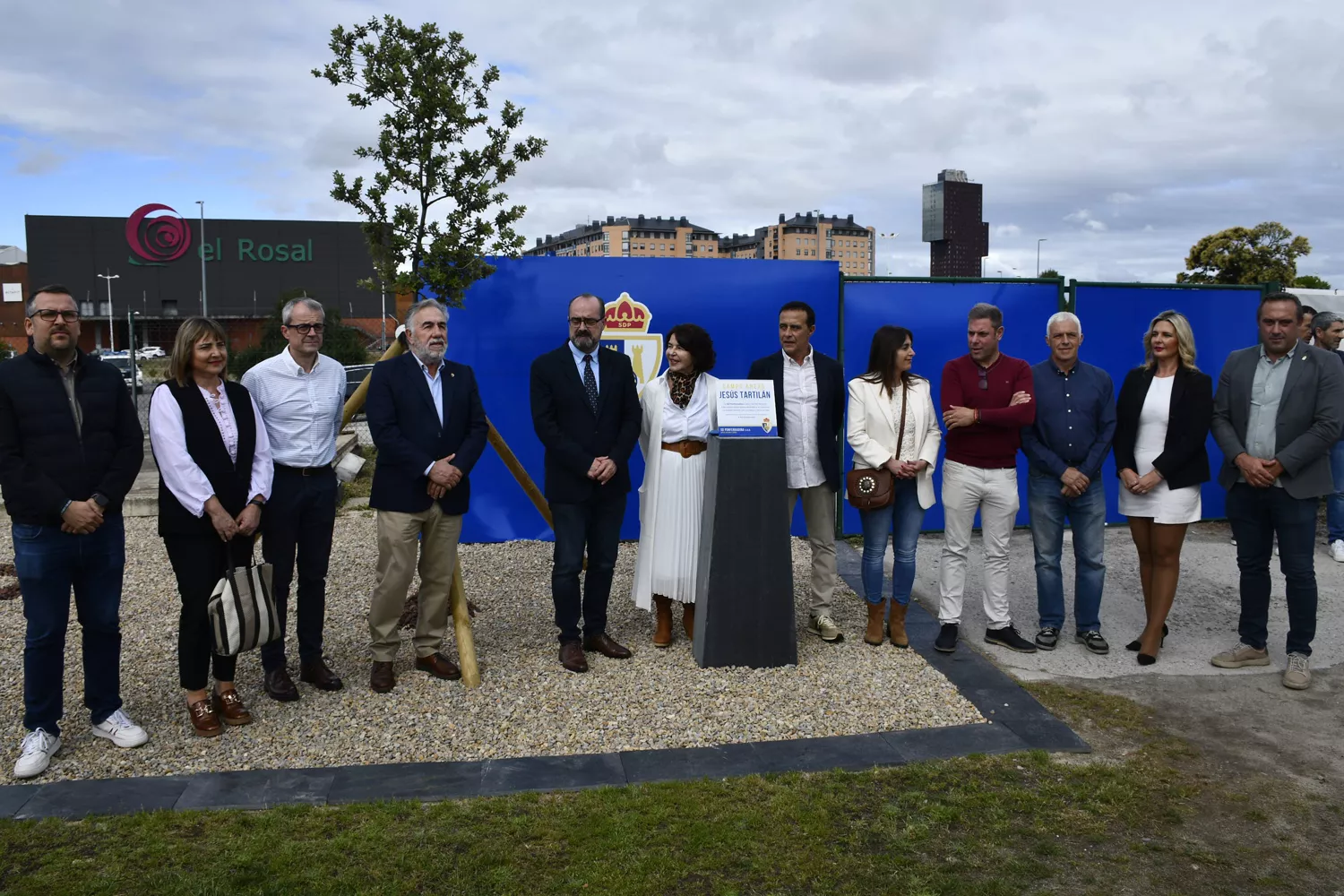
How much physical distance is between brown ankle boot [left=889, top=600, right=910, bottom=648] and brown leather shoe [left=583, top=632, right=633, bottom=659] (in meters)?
1.60

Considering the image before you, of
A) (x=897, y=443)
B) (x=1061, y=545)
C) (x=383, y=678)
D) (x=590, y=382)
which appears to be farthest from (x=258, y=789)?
(x=1061, y=545)

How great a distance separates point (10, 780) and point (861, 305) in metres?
6.94

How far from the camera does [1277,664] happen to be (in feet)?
18.5

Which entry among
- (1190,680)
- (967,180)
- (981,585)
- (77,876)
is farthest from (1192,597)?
(77,876)

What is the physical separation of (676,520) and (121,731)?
289 centimetres

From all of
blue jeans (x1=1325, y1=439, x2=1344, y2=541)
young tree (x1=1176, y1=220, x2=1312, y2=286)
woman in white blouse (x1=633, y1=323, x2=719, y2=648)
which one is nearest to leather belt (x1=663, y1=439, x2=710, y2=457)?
woman in white blouse (x1=633, y1=323, x2=719, y2=648)

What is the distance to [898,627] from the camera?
587 cm

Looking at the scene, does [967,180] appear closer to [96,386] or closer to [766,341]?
[766,341]

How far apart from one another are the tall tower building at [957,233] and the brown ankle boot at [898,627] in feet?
20.1

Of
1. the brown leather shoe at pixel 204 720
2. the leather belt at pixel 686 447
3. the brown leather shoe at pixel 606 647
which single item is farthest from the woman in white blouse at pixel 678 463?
the brown leather shoe at pixel 204 720

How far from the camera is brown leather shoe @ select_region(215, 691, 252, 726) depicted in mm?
4582

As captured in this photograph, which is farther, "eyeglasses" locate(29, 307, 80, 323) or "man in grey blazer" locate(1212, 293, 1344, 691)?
"man in grey blazer" locate(1212, 293, 1344, 691)

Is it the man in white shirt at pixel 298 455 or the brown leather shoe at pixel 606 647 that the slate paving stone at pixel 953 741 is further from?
the man in white shirt at pixel 298 455

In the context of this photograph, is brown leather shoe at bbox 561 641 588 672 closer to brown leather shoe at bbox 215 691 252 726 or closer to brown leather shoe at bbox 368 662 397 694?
brown leather shoe at bbox 368 662 397 694
